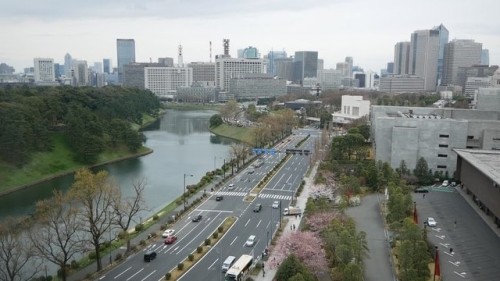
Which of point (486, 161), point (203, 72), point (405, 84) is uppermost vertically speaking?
point (203, 72)

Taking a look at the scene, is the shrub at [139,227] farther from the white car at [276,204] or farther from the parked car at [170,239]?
the white car at [276,204]

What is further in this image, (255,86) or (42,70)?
(42,70)

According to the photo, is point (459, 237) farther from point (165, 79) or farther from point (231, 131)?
point (165, 79)

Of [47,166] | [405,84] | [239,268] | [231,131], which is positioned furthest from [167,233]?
[405,84]

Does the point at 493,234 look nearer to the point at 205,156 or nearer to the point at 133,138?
the point at 205,156

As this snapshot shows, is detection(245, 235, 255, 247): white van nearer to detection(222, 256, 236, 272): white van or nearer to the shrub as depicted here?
detection(222, 256, 236, 272): white van

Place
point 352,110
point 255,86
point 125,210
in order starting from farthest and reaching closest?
point 255,86 → point 352,110 → point 125,210
